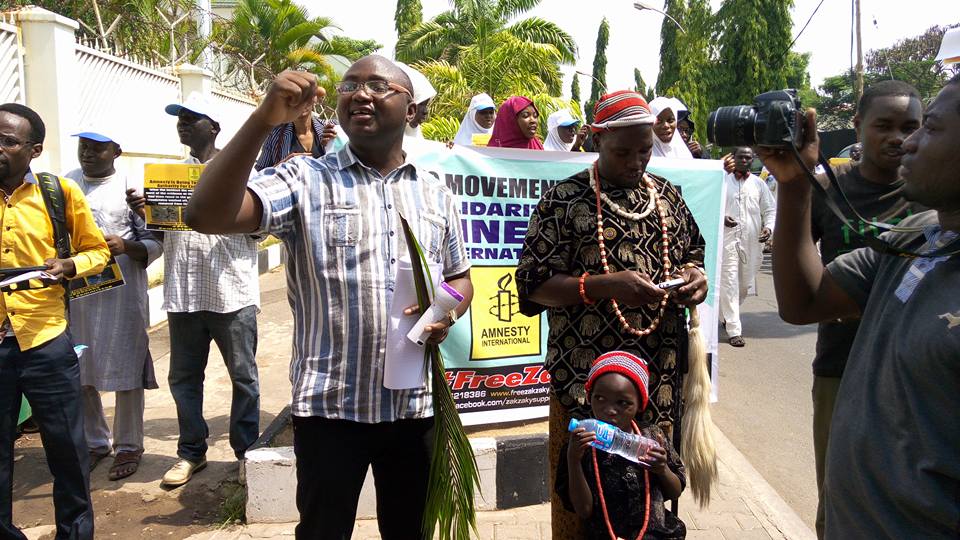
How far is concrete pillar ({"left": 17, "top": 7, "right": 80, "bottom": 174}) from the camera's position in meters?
7.31

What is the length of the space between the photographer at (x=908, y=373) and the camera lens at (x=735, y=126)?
0.23 feet

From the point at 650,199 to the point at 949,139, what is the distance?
1368mm

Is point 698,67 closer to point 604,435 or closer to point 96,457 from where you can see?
point 96,457

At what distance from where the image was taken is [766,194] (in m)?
8.58

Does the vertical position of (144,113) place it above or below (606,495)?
above

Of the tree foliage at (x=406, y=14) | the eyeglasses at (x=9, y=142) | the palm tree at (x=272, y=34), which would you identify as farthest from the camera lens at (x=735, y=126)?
the tree foliage at (x=406, y=14)

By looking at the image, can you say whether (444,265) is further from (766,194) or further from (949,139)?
(766,194)

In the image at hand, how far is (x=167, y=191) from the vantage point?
4.14 metres

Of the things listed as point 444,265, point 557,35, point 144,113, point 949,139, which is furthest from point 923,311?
point 557,35

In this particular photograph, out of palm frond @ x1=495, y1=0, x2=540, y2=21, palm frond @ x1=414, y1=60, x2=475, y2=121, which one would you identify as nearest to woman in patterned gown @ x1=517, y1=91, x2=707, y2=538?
palm frond @ x1=414, y1=60, x2=475, y2=121

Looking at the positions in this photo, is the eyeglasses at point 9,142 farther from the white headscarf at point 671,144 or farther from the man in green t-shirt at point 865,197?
the white headscarf at point 671,144

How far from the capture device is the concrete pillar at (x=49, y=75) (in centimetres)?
731

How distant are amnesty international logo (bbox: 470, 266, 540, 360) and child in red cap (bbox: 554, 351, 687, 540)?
206 centimetres

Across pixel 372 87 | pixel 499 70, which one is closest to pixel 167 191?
pixel 372 87
